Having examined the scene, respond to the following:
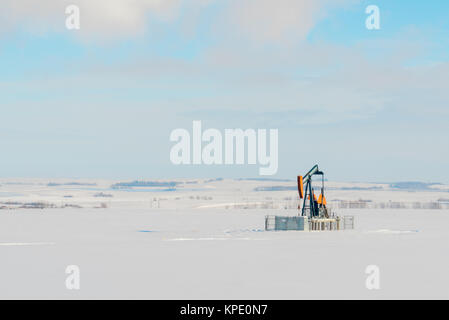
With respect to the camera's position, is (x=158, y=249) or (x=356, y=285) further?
(x=158, y=249)

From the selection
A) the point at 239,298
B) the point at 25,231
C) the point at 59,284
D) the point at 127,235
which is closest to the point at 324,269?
the point at 239,298

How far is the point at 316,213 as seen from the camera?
57094mm

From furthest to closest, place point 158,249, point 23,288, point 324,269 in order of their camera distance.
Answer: point 158,249, point 324,269, point 23,288

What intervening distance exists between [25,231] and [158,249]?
21527mm

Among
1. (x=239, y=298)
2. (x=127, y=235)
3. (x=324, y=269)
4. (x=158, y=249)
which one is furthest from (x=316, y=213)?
(x=239, y=298)

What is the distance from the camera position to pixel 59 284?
989 inches

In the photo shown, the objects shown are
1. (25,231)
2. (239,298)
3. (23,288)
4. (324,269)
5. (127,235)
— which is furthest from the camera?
(25,231)
